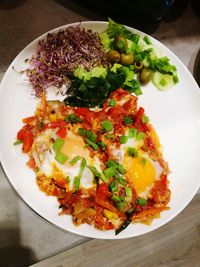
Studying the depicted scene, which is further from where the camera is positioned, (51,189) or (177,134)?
(177,134)

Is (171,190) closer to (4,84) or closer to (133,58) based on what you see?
(133,58)

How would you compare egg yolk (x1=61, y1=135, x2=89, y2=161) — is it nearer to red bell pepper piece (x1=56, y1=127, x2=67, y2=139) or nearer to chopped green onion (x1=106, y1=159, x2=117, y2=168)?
red bell pepper piece (x1=56, y1=127, x2=67, y2=139)

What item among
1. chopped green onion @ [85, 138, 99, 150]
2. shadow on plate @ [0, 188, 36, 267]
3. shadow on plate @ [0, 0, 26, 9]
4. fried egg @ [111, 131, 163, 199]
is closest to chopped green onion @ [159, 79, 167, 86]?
fried egg @ [111, 131, 163, 199]

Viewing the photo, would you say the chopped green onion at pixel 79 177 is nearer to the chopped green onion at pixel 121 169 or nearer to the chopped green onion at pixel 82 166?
the chopped green onion at pixel 82 166

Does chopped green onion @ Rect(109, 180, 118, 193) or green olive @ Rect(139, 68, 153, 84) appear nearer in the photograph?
chopped green onion @ Rect(109, 180, 118, 193)

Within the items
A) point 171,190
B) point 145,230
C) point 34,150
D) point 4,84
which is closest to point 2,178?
point 34,150

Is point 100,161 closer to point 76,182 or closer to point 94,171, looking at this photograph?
point 94,171

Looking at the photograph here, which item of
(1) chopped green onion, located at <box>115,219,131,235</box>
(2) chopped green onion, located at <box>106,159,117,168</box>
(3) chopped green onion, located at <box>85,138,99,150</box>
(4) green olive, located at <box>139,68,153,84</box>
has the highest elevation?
(4) green olive, located at <box>139,68,153,84</box>

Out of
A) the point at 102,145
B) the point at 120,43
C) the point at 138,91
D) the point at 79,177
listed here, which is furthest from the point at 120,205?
the point at 120,43
